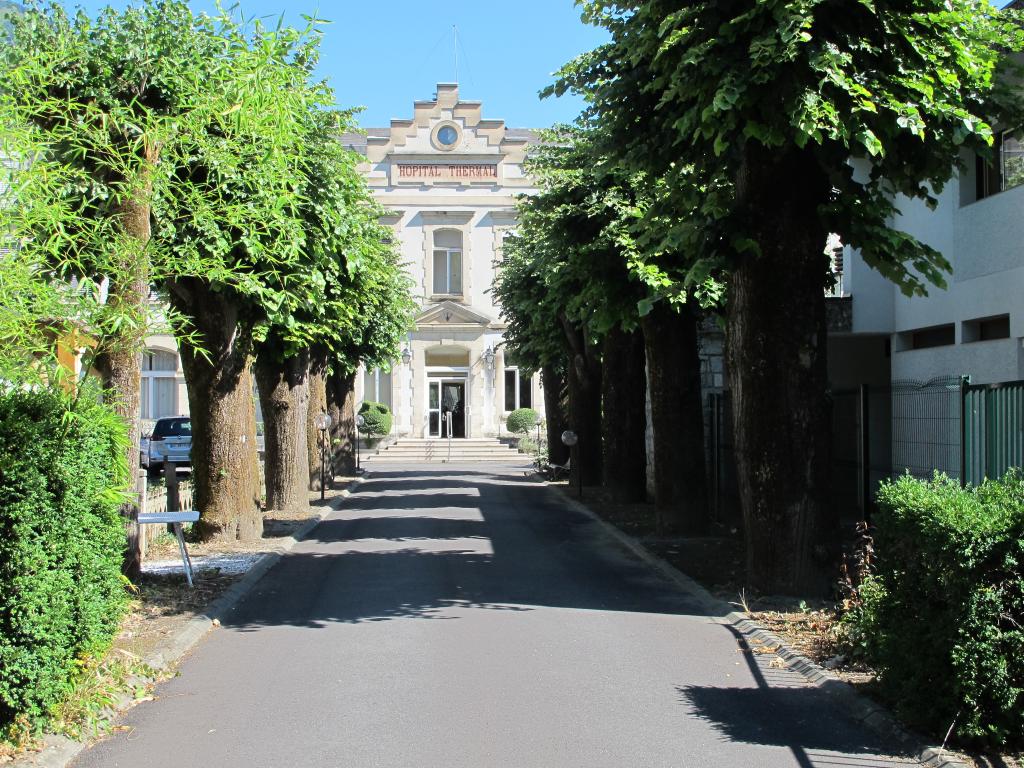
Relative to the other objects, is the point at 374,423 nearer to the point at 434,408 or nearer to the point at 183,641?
the point at 434,408

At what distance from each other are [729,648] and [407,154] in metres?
41.9

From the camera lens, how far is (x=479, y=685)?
291 inches

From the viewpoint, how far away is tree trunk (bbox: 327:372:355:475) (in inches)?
1260

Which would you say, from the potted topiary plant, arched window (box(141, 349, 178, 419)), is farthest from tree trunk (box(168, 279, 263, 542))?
arched window (box(141, 349, 178, 419))

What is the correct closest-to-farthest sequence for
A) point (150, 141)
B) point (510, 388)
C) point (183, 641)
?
point (183, 641), point (150, 141), point (510, 388)

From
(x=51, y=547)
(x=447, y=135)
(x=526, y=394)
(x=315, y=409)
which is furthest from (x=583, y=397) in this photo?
(x=447, y=135)

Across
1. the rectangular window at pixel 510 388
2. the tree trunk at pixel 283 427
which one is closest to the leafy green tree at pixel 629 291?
the tree trunk at pixel 283 427

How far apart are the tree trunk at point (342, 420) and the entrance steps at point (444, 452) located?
8.96m

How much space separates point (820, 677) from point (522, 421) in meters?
39.4

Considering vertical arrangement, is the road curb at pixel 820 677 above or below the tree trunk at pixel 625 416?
below

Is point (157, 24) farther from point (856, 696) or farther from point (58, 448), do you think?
point (856, 696)

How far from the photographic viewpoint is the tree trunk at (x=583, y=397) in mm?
24984

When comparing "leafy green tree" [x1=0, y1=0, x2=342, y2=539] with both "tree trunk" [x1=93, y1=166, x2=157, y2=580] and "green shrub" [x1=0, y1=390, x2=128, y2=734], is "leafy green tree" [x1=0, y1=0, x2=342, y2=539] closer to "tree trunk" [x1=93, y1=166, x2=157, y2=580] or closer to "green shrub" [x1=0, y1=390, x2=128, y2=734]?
"tree trunk" [x1=93, y1=166, x2=157, y2=580]

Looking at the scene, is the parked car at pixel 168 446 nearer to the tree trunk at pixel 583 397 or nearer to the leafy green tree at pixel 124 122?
the tree trunk at pixel 583 397
